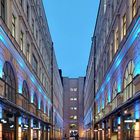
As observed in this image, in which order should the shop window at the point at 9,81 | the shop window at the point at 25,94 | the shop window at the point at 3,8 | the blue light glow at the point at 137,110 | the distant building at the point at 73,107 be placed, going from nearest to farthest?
the blue light glow at the point at 137,110 < the shop window at the point at 3,8 < the shop window at the point at 9,81 < the shop window at the point at 25,94 < the distant building at the point at 73,107

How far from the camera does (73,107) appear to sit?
123m

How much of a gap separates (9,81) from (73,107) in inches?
3943

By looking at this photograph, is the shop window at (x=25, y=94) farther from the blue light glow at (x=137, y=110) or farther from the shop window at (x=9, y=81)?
the blue light glow at (x=137, y=110)

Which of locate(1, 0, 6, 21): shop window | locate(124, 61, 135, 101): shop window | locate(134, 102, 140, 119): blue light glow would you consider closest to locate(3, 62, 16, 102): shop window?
locate(1, 0, 6, 21): shop window

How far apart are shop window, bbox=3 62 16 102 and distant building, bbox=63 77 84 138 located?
9713 centimetres

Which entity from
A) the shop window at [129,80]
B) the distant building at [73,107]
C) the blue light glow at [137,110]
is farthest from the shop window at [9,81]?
the distant building at [73,107]

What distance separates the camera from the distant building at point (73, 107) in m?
122

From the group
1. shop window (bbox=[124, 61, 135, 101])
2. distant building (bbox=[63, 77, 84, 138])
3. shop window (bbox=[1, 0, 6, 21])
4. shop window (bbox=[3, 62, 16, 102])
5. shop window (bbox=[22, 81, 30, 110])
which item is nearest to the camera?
shop window (bbox=[124, 61, 135, 101])

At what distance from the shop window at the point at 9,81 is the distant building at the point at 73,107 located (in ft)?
319

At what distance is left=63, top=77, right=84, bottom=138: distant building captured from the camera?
122 metres

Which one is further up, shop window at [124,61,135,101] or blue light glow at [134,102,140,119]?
shop window at [124,61,135,101]

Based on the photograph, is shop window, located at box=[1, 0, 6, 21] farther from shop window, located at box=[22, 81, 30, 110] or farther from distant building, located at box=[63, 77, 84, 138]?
distant building, located at box=[63, 77, 84, 138]

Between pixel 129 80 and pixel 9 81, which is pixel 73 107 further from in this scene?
pixel 129 80

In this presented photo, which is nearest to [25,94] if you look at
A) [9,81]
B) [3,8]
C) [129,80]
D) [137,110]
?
[9,81]
